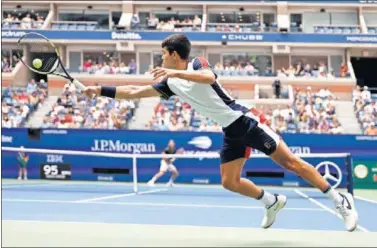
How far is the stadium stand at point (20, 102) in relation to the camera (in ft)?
51.3

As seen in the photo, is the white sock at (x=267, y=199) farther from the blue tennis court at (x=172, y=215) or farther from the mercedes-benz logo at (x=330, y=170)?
the mercedes-benz logo at (x=330, y=170)

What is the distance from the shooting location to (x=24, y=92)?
17.8 meters

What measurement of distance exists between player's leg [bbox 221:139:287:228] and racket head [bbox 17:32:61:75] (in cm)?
163

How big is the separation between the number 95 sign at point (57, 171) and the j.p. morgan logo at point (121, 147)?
0.75m

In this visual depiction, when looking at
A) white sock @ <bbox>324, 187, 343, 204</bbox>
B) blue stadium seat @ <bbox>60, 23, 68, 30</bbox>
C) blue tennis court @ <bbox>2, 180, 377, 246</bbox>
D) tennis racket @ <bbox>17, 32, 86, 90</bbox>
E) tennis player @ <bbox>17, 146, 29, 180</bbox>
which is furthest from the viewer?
blue stadium seat @ <bbox>60, 23, 68, 30</bbox>

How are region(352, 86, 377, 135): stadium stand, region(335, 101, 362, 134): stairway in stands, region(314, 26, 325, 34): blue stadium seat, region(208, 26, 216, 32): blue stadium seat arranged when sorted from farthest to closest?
region(208, 26, 216, 32): blue stadium seat, region(314, 26, 325, 34): blue stadium seat, region(335, 101, 362, 134): stairway in stands, region(352, 86, 377, 135): stadium stand

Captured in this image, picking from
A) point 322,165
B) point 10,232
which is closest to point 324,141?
point 322,165

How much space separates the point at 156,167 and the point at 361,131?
15.2 feet

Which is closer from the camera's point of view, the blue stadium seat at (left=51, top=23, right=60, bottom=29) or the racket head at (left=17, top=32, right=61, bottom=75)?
the racket head at (left=17, top=32, right=61, bottom=75)

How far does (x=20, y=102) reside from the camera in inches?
673

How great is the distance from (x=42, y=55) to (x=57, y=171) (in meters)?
8.71

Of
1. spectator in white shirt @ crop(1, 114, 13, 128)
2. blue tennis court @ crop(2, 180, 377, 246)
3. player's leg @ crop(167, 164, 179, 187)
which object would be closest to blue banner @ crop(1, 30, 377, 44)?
spectator in white shirt @ crop(1, 114, 13, 128)

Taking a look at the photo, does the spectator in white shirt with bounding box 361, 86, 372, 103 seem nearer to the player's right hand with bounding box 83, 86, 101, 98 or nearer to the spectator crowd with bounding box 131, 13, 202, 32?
the spectator crowd with bounding box 131, 13, 202, 32

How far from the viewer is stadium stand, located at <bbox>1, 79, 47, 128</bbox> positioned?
15.6 m
